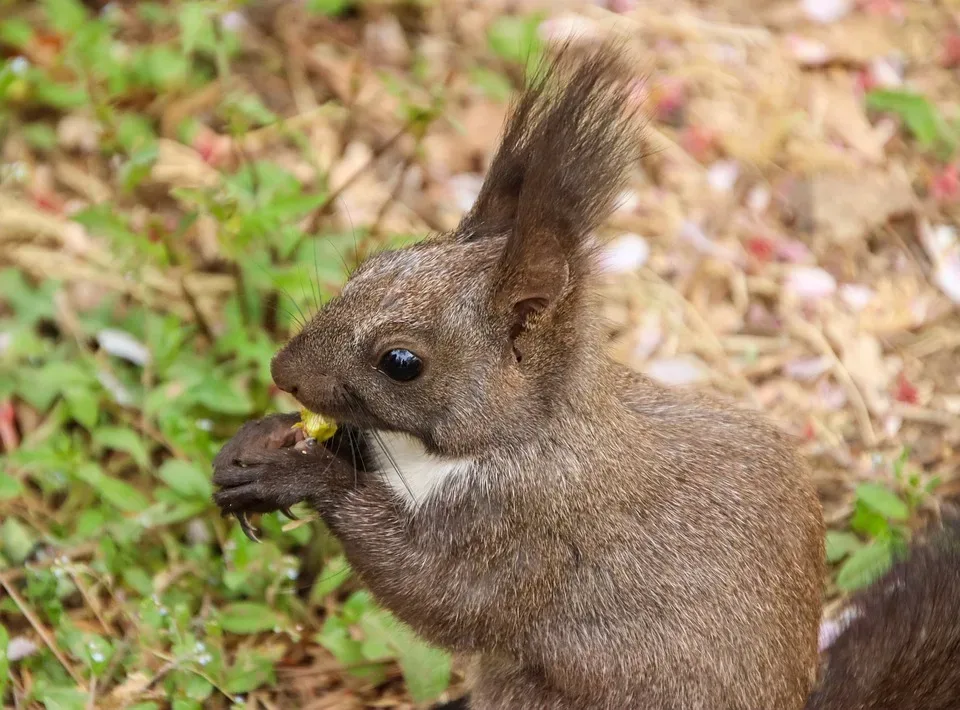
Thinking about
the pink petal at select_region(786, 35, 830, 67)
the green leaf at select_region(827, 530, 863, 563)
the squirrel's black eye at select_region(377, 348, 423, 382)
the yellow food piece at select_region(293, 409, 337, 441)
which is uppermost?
the pink petal at select_region(786, 35, 830, 67)

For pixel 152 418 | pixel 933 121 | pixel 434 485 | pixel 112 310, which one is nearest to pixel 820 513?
pixel 434 485

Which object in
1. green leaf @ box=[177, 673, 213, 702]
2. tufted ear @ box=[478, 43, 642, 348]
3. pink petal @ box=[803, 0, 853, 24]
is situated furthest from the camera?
pink petal @ box=[803, 0, 853, 24]

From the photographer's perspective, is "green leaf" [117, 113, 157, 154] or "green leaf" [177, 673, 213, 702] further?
"green leaf" [117, 113, 157, 154]

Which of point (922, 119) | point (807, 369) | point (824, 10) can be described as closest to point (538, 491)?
point (807, 369)

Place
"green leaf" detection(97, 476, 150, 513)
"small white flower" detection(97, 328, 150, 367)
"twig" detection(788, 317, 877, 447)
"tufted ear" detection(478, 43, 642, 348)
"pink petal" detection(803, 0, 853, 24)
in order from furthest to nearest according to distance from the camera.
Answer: "pink petal" detection(803, 0, 853, 24), "twig" detection(788, 317, 877, 447), "small white flower" detection(97, 328, 150, 367), "green leaf" detection(97, 476, 150, 513), "tufted ear" detection(478, 43, 642, 348)

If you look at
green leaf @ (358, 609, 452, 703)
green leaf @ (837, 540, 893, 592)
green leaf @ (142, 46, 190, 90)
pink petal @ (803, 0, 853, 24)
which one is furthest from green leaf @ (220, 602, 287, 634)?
pink petal @ (803, 0, 853, 24)

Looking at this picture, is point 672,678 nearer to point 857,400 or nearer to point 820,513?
point 820,513

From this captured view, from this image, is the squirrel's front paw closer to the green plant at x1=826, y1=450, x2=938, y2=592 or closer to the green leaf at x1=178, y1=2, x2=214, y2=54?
the green leaf at x1=178, y1=2, x2=214, y2=54

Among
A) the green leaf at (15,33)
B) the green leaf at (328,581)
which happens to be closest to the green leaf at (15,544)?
the green leaf at (328,581)
